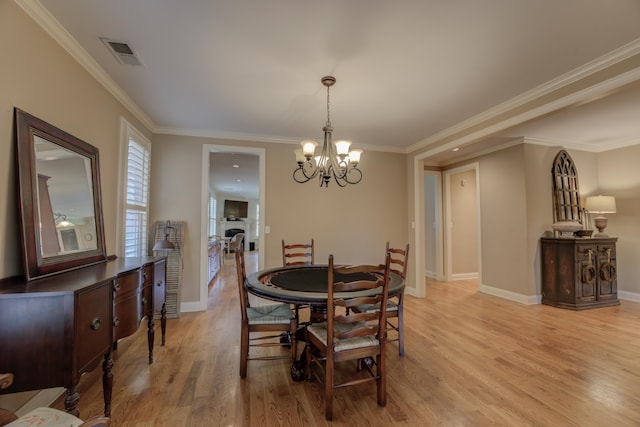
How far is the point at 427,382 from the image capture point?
220 cm

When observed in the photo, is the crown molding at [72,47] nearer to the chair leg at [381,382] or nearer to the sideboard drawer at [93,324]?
the sideboard drawer at [93,324]

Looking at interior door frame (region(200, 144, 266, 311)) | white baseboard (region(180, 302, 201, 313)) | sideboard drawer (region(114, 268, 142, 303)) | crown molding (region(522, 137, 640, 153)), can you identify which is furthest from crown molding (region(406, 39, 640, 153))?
white baseboard (region(180, 302, 201, 313))

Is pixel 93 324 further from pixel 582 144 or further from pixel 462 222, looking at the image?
pixel 582 144

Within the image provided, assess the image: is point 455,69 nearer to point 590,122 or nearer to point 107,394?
point 590,122

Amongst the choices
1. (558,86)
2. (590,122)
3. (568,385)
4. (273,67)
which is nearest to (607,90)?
(558,86)

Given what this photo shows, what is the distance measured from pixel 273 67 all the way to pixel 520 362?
3268 mm

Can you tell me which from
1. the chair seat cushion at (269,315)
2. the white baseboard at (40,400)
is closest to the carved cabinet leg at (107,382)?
the white baseboard at (40,400)

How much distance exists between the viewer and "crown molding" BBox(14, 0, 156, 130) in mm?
1747

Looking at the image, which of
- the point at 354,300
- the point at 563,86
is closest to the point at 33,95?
the point at 354,300

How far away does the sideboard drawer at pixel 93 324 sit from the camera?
1.39 m

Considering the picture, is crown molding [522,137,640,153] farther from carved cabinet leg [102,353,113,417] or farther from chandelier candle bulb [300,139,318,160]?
carved cabinet leg [102,353,113,417]

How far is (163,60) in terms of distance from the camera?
7.61 ft

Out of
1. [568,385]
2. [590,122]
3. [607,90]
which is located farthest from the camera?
[590,122]

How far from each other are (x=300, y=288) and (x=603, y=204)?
5.06m
